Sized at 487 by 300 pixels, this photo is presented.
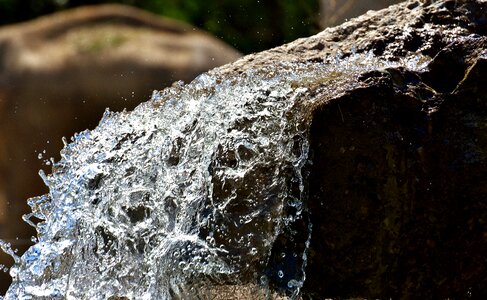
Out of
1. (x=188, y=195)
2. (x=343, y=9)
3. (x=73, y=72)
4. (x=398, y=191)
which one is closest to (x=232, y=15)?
(x=343, y=9)

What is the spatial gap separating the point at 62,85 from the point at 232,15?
429 centimetres

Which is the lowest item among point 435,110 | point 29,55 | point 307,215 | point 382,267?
point 382,267

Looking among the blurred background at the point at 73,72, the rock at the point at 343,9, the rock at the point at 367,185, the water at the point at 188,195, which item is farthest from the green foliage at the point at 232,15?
the rock at the point at 367,185

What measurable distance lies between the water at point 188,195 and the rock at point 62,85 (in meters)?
3.92

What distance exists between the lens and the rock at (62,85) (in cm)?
729

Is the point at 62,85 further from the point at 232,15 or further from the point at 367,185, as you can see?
the point at 367,185

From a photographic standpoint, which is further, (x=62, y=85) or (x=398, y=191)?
(x=62, y=85)

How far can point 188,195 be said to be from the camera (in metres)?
2.92

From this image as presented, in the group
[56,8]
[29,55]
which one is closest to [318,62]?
[29,55]

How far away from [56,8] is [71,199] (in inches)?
354

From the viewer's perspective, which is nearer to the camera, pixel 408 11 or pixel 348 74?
pixel 348 74

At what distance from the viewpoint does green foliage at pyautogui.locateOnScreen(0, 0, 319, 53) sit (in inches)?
425

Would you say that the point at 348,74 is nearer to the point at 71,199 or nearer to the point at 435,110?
the point at 435,110

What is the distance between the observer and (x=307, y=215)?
2.68 meters
